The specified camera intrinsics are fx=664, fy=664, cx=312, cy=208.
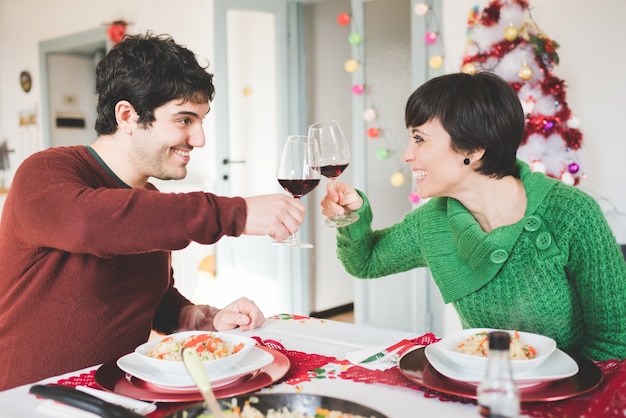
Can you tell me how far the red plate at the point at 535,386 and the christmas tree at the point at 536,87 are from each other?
2.05m

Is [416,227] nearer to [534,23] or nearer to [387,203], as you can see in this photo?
[534,23]

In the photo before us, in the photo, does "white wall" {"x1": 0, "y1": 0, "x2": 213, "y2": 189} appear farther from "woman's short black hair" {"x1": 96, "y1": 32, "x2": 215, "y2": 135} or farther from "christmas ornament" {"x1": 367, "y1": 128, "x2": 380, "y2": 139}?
"woman's short black hair" {"x1": 96, "y1": 32, "x2": 215, "y2": 135}

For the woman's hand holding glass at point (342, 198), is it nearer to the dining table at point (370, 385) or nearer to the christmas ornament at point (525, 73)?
the dining table at point (370, 385)

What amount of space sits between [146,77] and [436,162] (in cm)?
74

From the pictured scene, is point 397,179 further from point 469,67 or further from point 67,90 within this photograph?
point 67,90

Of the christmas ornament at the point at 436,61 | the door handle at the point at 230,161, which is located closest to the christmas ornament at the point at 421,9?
the christmas ornament at the point at 436,61

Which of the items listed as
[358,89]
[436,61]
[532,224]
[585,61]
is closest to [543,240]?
[532,224]

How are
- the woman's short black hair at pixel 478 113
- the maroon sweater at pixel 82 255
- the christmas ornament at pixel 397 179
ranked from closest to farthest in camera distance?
the maroon sweater at pixel 82 255 → the woman's short black hair at pixel 478 113 → the christmas ornament at pixel 397 179

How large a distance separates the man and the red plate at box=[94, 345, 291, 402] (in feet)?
0.71

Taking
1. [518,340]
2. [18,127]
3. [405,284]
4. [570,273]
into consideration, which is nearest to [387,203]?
[405,284]

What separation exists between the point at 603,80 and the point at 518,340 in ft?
7.94

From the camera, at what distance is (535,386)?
1066 mm

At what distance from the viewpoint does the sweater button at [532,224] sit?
1.50 m

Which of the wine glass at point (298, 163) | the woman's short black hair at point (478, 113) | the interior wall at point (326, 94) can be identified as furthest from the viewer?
the interior wall at point (326, 94)
